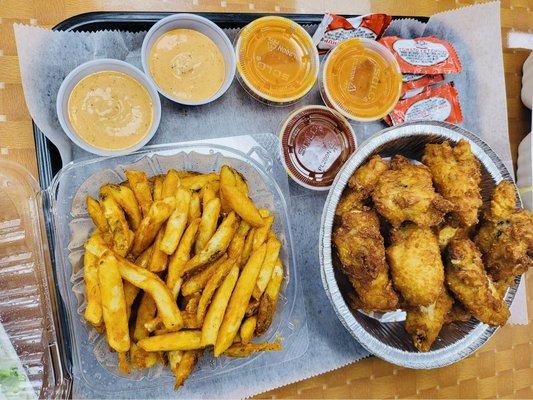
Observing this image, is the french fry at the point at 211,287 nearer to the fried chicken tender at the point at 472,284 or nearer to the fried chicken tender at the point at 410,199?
the fried chicken tender at the point at 410,199

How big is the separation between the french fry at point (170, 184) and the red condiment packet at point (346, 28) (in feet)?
2.72

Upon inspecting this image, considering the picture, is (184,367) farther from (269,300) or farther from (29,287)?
(29,287)

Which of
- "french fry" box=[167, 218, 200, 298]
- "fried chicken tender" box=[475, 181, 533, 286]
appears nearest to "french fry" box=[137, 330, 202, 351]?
"french fry" box=[167, 218, 200, 298]

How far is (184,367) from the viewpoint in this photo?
1722mm

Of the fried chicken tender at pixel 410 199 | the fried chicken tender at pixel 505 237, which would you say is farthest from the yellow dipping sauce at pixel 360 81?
the fried chicken tender at pixel 505 237

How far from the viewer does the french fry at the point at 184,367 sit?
1.71m

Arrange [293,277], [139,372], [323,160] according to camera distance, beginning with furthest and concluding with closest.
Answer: [323,160] < [293,277] < [139,372]

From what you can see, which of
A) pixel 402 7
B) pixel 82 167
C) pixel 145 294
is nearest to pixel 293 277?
pixel 145 294

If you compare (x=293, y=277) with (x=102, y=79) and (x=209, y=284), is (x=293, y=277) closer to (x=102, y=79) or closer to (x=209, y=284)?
(x=209, y=284)

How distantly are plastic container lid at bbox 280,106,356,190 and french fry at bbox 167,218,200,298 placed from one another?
521 millimetres

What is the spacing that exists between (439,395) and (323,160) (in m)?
1.13

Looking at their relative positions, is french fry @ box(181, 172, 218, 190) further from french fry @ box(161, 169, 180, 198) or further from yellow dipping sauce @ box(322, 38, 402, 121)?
yellow dipping sauce @ box(322, 38, 402, 121)

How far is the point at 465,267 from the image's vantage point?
1791 mm

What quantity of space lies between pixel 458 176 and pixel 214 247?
0.82 metres
